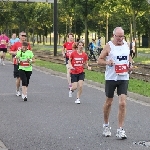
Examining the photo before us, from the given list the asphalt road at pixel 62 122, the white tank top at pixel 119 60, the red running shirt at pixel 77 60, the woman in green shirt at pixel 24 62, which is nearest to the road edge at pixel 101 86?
the asphalt road at pixel 62 122

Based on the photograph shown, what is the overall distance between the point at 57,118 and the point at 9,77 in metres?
11.8

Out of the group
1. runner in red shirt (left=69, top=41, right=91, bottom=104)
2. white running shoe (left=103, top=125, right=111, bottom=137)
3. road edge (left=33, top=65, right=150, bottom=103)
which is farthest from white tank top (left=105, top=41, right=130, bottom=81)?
road edge (left=33, top=65, right=150, bottom=103)

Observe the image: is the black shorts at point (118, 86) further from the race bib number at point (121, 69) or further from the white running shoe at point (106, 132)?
the white running shoe at point (106, 132)

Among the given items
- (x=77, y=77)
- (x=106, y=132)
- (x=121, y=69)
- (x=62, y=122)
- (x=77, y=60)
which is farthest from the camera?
(x=77, y=77)

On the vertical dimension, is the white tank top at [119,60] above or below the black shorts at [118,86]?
above

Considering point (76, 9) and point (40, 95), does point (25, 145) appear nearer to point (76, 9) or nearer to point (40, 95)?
point (40, 95)

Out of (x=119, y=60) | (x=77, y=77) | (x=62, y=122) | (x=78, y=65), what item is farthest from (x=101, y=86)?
(x=119, y=60)

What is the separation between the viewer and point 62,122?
34.7 feet

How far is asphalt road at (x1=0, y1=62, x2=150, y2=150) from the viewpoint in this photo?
8281 mm

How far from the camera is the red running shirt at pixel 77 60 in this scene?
45.9 feet

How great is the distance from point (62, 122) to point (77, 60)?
147 inches

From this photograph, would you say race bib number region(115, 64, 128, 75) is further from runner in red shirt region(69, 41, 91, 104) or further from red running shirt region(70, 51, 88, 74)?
red running shirt region(70, 51, 88, 74)

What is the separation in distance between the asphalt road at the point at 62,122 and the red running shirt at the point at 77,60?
2.99 ft

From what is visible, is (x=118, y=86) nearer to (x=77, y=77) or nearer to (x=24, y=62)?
(x=77, y=77)
